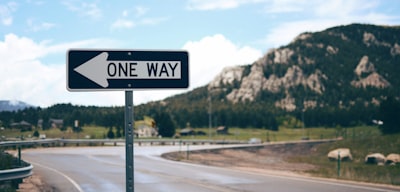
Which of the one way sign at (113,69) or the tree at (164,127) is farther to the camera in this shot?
the tree at (164,127)

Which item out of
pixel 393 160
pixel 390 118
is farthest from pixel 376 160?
pixel 390 118

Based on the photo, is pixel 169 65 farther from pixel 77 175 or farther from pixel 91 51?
pixel 77 175

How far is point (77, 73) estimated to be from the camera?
192 inches

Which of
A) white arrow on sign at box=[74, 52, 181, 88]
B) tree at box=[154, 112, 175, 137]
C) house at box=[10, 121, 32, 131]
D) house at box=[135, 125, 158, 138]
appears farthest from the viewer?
tree at box=[154, 112, 175, 137]

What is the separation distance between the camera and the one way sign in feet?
16.0

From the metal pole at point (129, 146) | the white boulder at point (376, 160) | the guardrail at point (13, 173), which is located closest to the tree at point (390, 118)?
the white boulder at point (376, 160)

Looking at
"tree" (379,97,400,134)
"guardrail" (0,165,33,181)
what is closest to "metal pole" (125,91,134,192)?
"guardrail" (0,165,33,181)

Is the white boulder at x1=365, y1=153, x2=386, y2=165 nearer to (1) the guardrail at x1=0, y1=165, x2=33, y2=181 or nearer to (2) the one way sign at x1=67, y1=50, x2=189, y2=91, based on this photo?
(1) the guardrail at x1=0, y1=165, x2=33, y2=181

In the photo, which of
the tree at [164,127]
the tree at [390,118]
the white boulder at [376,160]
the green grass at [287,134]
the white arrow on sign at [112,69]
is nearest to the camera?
the white arrow on sign at [112,69]

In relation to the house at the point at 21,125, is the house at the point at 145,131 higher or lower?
lower

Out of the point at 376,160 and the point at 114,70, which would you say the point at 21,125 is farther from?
the point at 376,160

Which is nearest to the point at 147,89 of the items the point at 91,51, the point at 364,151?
the point at 91,51

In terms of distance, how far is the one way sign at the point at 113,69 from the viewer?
4.88 meters

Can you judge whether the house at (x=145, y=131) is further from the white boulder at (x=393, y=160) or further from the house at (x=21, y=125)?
the house at (x=21, y=125)
